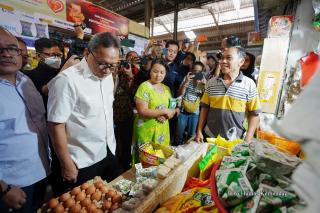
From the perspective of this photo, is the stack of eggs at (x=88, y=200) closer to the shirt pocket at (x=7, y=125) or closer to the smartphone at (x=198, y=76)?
the shirt pocket at (x=7, y=125)

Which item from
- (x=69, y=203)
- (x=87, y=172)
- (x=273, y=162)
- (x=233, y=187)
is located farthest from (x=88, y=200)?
(x=273, y=162)

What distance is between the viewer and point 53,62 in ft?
6.91

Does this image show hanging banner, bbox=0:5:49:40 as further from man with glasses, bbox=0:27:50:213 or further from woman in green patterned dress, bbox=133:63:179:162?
woman in green patterned dress, bbox=133:63:179:162

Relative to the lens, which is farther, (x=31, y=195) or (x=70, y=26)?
(x=70, y=26)

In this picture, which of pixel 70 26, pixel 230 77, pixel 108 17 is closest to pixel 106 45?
pixel 230 77

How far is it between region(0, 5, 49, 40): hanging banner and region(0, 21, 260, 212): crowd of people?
169 centimetres

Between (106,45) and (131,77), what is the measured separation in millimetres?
1373

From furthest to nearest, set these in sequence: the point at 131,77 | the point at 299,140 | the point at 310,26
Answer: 1. the point at 131,77
2. the point at 310,26
3. the point at 299,140

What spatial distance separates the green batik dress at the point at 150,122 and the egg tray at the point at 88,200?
1073mm

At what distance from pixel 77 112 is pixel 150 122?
1.01 m

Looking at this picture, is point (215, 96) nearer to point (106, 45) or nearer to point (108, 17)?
point (106, 45)

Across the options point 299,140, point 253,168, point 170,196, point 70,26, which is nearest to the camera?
point 299,140

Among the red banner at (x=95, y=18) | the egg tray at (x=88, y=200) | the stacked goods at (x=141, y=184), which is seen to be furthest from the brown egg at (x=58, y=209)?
the red banner at (x=95, y=18)

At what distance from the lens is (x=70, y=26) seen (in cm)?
421
